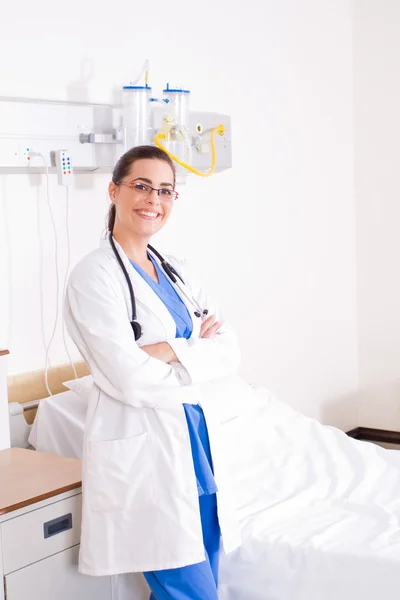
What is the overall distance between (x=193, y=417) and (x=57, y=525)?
437 mm

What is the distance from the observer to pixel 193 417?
218 centimetres

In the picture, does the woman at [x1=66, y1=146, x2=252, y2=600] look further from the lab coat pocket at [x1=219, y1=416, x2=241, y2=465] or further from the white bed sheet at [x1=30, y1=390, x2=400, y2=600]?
the lab coat pocket at [x1=219, y1=416, x2=241, y2=465]

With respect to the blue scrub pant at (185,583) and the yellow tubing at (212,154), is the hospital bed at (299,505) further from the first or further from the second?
the yellow tubing at (212,154)

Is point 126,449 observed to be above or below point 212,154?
below

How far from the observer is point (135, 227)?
2250mm

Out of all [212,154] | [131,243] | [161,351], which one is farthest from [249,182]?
[161,351]

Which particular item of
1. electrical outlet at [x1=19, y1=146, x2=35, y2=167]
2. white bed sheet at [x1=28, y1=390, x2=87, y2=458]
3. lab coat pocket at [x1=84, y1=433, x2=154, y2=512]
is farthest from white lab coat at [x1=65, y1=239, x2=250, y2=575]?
electrical outlet at [x1=19, y1=146, x2=35, y2=167]

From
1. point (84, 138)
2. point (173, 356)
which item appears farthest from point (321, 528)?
point (84, 138)

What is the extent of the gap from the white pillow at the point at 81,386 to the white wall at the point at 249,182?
0.17m

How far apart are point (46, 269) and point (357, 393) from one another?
88.6 inches

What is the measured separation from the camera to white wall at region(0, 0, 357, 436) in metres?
2.77

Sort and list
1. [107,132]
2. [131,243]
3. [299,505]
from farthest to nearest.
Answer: [107,132]
[299,505]
[131,243]

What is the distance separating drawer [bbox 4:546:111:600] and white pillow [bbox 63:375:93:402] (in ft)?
2.06

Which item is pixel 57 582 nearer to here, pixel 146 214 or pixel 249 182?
pixel 146 214
